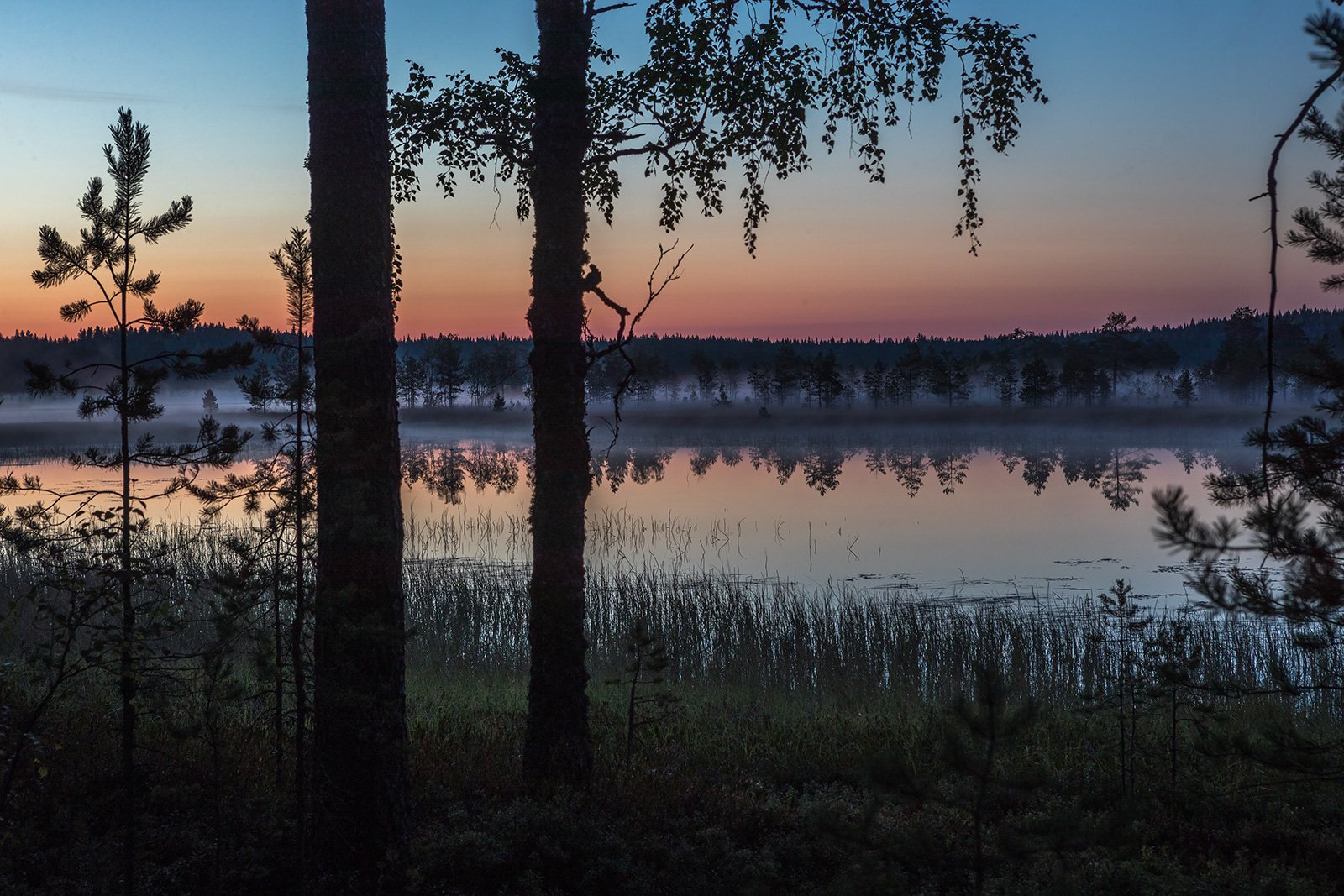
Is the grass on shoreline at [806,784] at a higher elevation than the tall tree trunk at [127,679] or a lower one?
lower

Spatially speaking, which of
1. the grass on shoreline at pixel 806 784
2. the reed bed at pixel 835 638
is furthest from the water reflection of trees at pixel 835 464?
the grass on shoreline at pixel 806 784

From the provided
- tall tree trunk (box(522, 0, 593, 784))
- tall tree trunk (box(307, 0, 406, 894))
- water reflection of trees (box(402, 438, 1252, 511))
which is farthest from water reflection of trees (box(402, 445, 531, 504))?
tall tree trunk (box(307, 0, 406, 894))

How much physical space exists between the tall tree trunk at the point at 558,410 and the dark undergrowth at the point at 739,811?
0.59m

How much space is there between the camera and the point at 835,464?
55.1 meters

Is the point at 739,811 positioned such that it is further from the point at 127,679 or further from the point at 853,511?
the point at 853,511

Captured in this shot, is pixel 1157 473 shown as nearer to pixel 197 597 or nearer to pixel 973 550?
pixel 973 550

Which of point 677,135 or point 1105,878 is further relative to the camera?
point 677,135

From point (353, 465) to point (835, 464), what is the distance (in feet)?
166

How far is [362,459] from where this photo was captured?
587 cm

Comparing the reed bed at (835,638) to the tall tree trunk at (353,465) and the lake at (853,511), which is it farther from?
the tall tree trunk at (353,465)

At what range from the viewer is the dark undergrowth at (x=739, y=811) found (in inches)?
208

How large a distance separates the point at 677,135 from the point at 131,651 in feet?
22.0

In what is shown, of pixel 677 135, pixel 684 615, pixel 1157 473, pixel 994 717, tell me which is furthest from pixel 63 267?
pixel 1157 473

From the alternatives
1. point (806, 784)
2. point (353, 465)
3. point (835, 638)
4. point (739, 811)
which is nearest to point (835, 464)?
point (835, 638)
